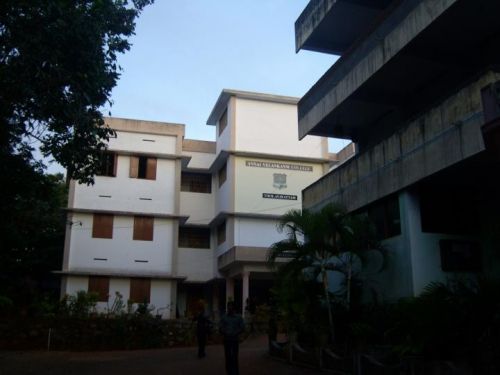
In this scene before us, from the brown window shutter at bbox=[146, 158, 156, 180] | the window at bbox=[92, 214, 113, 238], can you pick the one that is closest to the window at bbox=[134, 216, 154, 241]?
the window at bbox=[92, 214, 113, 238]

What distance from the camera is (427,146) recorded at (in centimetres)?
1264

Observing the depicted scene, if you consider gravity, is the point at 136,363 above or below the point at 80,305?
below

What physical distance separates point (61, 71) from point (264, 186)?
19.8 m

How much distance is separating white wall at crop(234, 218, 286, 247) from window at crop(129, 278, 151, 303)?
4.97 m

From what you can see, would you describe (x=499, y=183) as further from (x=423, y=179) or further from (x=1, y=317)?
(x=1, y=317)

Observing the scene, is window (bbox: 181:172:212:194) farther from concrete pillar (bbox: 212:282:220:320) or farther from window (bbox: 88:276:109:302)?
window (bbox: 88:276:109:302)

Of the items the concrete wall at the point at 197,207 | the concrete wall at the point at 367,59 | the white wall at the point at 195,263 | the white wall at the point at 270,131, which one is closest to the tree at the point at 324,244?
the concrete wall at the point at 367,59

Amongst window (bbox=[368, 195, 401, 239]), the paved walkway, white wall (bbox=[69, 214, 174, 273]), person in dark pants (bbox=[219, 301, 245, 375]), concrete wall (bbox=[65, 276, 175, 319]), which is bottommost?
the paved walkway

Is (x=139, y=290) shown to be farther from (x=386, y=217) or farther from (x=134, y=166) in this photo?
(x=386, y=217)

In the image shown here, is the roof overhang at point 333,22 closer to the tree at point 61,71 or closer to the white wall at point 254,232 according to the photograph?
the tree at point 61,71

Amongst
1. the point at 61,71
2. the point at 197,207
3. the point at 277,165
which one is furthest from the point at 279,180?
the point at 61,71

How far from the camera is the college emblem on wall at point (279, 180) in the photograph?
3106cm

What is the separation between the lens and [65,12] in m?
11.5

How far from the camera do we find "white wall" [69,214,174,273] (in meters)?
29.6
